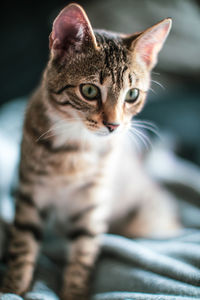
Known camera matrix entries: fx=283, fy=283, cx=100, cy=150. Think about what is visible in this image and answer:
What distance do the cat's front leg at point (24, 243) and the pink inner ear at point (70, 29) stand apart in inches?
19.5

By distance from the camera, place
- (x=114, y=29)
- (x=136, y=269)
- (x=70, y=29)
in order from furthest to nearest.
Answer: (x=114, y=29)
(x=136, y=269)
(x=70, y=29)

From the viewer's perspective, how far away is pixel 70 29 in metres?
0.76

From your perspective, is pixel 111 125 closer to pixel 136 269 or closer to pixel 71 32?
pixel 71 32

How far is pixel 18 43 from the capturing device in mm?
1644

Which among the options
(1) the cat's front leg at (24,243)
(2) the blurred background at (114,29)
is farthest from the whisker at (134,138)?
(1) the cat's front leg at (24,243)

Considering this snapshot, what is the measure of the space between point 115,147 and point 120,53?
326 millimetres

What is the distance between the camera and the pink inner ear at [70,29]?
711 millimetres

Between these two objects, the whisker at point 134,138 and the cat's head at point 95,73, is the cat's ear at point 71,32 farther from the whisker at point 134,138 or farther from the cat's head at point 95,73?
the whisker at point 134,138

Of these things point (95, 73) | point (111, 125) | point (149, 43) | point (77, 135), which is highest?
point (149, 43)

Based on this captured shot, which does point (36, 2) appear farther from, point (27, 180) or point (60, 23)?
point (27, 180)

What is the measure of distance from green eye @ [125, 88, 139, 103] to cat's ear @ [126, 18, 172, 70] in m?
0.10

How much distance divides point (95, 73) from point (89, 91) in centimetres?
5

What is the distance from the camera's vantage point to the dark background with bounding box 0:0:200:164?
153 centimetres

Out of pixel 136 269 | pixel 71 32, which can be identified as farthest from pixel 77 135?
pixel 136 269
